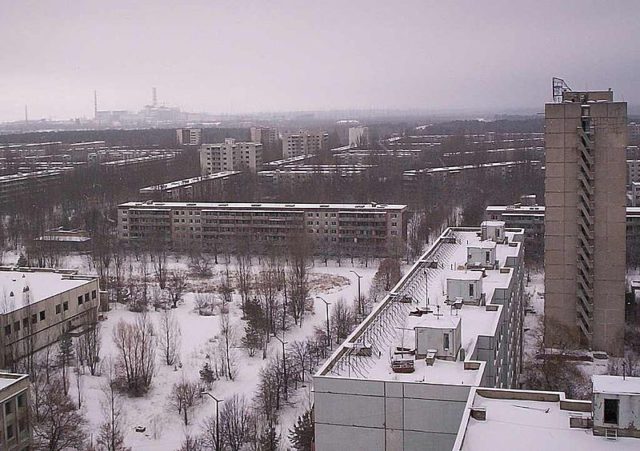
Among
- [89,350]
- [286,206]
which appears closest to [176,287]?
[89,350]

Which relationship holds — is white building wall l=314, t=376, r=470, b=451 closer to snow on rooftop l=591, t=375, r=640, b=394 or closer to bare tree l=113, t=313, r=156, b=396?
snow on rooftop l=591, t=375, r=640, b=394

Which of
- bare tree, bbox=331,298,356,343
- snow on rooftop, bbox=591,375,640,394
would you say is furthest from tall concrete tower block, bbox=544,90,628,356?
snow on rooftop, bbox=591,375,640,394

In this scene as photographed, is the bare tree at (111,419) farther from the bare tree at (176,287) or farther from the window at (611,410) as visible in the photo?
the window at (611,410)

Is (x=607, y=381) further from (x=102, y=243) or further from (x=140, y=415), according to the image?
(x=102, y=243)

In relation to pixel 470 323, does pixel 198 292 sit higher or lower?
lower

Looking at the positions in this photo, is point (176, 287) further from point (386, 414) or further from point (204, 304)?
point (386, 414)

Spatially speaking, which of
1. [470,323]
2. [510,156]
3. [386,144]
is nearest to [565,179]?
[470,323]

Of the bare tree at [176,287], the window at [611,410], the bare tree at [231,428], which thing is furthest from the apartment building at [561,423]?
the bare tree at [176,287]
